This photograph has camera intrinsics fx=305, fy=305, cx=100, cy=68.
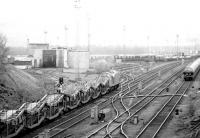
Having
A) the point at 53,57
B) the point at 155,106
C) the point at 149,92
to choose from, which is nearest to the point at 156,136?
the point at 155,106

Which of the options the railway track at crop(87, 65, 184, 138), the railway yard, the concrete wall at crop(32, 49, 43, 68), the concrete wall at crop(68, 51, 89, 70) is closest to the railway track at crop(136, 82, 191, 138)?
the railway yard

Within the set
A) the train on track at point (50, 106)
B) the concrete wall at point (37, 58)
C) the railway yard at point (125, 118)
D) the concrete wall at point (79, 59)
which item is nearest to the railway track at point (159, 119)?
the railway yard at point (125, 118)

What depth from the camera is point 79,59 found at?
199 ft

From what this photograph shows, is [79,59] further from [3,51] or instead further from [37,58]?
[3,51]

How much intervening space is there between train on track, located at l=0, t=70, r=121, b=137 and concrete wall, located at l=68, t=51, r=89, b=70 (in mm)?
24627

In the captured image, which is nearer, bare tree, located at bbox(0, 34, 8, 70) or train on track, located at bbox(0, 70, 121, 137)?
train on track, located at bbox(0, 70, 121, 137)

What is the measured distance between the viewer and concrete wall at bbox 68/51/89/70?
199ft

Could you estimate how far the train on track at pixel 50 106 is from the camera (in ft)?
60.7

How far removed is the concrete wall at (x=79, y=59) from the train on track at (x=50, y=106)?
24627mm

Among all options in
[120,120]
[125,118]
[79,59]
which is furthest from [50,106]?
[79,59]

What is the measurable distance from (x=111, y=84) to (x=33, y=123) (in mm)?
16755

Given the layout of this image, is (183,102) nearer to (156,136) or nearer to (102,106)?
(102,106)

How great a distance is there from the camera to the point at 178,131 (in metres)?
19.8

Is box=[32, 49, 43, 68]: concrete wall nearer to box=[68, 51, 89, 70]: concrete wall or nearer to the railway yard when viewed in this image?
box=[68, 51, 89, 70]: concrete wall
